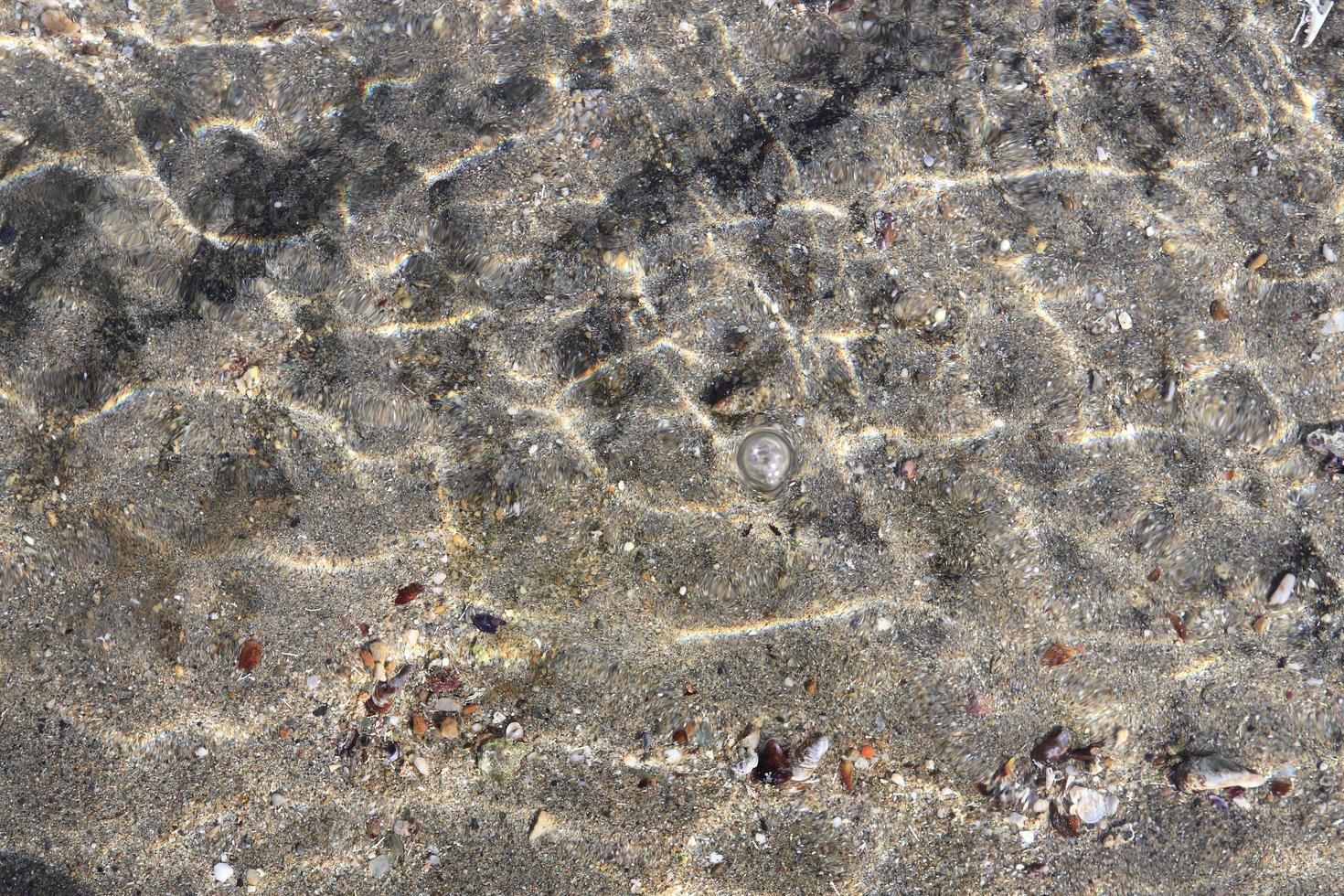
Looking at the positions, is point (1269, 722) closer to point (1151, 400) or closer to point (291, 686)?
point (1151, 400)

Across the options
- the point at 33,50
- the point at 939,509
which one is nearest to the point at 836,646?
the point at 939,509

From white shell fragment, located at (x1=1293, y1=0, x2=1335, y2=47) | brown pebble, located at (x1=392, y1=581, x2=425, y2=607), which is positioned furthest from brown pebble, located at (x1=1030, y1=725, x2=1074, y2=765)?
white shell fragment, located at (x1=1293, y1=0, x2=1335, y2=47)

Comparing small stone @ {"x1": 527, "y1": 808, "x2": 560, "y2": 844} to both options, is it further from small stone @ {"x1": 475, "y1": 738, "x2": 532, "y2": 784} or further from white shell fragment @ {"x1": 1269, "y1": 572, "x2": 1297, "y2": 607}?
white shell fragment @ {"x1": 1269, "y1": 572, "x2": 1297, "y2": 607}

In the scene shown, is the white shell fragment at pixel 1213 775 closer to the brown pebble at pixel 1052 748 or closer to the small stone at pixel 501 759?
the brown pebble at pixel 1052 748

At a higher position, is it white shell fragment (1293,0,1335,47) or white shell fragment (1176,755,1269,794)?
white shell fragment (1293,0,1335,47)

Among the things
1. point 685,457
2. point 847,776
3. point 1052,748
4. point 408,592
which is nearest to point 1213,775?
point 1052,748

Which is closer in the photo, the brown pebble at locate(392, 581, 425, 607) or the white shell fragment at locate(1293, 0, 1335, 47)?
the brown pebble at locate(392, 581, 425, 607)

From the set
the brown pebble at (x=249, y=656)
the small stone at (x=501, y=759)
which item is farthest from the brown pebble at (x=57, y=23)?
the small stone at (x=501, y=759)

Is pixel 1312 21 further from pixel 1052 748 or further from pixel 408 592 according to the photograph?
pixel 408 592

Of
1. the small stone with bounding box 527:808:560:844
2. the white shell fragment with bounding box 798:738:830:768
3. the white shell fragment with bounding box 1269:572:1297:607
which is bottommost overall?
the small stone with bounding box 527:808:560:844
